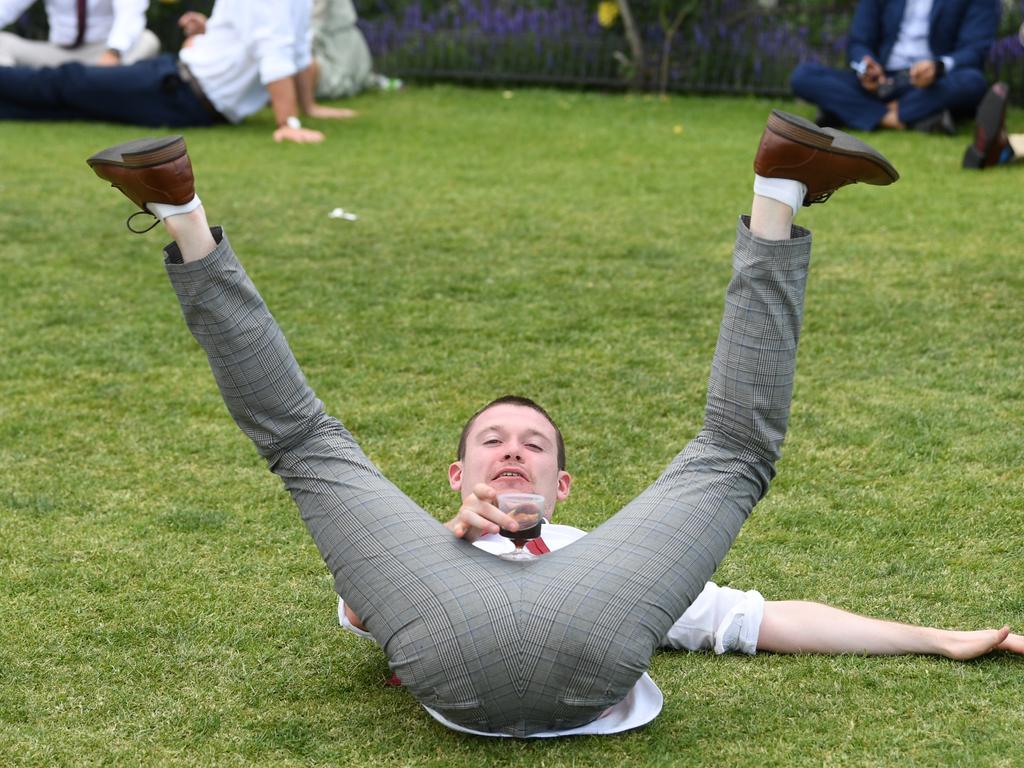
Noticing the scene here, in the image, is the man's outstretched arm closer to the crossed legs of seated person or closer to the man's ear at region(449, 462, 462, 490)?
the man's ear at region(449, 462, 462, 490)

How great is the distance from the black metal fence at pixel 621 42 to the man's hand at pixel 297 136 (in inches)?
128

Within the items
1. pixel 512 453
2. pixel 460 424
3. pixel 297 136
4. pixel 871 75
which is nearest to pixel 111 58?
pixel 297 136

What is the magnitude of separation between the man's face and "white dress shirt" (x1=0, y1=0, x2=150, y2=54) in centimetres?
764

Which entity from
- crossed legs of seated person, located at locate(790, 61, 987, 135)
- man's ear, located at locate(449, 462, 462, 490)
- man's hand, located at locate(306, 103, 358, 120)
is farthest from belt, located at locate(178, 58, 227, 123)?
man's ear, located at locate(449, 462, 462, 490)

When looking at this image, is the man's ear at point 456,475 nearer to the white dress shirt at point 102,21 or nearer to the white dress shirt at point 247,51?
the white dress shirt at point 247,51

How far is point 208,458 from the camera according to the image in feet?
12.7

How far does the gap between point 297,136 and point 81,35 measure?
7.83 feet

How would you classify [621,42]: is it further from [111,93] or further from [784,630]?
[784,630]

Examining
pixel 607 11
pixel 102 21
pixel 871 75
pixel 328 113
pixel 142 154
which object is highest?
pixel 142 154

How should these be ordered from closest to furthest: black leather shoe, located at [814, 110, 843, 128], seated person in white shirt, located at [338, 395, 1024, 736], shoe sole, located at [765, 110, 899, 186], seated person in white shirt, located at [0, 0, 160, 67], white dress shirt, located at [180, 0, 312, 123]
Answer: shoe sole, located at [765, 110, 899, 186] < seated person in white shirt, located at [338, 395, 1024, 736] < white dress shirt, located at [180, 0, 312, 123] < black leather shoe, located at [814, 110, 843, 128] < seated person in white shirt, located at [0, 0, 160, 67]

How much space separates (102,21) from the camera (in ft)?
33.0

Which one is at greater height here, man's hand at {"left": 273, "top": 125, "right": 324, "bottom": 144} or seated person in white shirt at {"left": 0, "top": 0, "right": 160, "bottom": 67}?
seated person in white shirt at {"left": 0, "top": 0, "right": 160, "bottom": 67}

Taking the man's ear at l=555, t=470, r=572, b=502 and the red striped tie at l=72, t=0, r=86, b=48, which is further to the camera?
the red striped tie at l=72, t=0, r=86, b=48

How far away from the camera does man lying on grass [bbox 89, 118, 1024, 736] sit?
7.74 ft
